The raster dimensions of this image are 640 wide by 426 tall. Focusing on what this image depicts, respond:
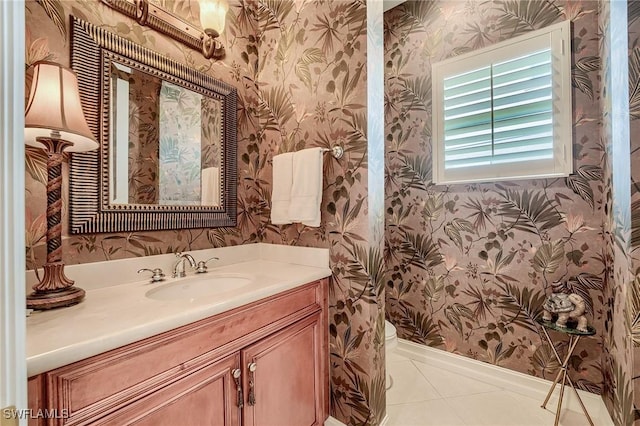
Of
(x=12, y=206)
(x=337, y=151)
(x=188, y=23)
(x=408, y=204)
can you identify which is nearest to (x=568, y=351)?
(x=408, y=204)

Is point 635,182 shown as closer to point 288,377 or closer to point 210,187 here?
point 288,377

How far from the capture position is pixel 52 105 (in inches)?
33.9

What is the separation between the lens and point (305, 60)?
5.26 feet

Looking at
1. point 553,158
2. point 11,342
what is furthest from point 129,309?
point 553,158

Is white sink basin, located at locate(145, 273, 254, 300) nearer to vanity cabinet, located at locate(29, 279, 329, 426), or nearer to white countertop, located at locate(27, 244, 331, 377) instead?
white countertop, located at locate(27, 244, 331, 377)

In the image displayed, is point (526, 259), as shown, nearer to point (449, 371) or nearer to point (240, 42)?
point (449, 371)

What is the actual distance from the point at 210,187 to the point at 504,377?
7.29 feet

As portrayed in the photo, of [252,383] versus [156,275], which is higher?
[156,275]

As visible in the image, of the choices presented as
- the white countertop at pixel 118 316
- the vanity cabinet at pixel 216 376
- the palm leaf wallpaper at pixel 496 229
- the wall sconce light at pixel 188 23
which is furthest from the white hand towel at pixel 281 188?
the palm leaf wallpaper at pixel 496 229

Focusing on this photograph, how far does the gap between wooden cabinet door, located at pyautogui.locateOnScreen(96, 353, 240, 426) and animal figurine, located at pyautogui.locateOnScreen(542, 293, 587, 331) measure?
1.74m

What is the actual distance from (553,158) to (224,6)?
6.90 feet

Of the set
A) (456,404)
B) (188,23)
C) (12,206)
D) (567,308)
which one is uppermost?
(188,23)

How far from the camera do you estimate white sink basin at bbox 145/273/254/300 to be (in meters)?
1.20

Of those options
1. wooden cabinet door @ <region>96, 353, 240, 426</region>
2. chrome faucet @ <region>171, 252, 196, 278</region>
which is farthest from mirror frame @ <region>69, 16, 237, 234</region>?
wooden cabinet door @ <region>96, 353, 240, 426</region>
